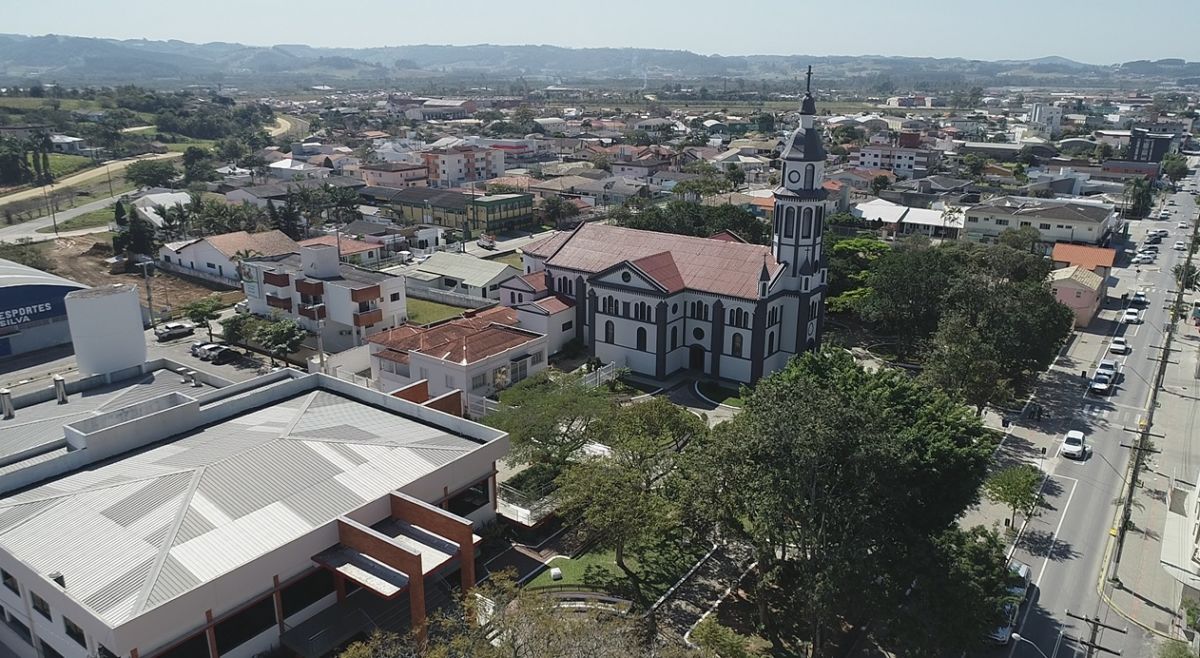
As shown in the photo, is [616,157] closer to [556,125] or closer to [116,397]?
[556,125]

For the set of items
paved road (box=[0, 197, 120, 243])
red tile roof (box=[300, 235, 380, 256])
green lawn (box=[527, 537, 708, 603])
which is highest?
red tile roof (box=[300, 235, 380, 256])

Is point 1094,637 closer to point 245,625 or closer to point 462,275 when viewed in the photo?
point 245,625

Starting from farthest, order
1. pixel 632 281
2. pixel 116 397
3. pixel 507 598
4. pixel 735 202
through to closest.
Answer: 1. pixel 735 202
2. pixel 632 281
3. pixel 116 397
4. pixel 507 598

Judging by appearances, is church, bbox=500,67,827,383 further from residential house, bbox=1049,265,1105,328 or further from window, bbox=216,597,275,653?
window, bbox=216,597,275,653

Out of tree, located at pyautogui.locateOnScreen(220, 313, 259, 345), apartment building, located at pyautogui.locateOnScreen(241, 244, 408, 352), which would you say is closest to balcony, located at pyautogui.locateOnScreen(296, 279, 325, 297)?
apartment building, located at pyautogui.locateOnScreen(241, 244, 408, 352)

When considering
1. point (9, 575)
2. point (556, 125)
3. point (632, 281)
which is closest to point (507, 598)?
point (9, 575)
